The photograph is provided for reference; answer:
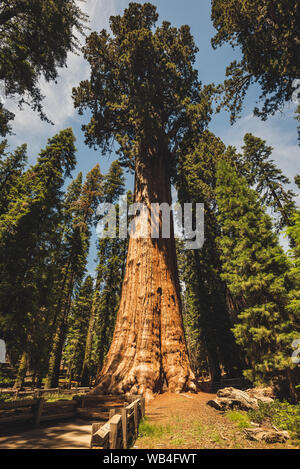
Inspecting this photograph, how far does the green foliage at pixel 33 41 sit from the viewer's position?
8.22 meters

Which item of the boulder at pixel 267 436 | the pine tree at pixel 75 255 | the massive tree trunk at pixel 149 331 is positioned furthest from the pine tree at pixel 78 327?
the boulder at pixel 267 436

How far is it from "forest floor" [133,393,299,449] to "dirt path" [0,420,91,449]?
1.25 m

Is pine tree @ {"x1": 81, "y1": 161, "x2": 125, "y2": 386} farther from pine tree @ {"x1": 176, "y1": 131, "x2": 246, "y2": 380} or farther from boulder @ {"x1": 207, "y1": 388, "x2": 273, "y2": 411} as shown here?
boulder @ {"x1": 207, "y1": 388, "x2": 273, "y2": 411}

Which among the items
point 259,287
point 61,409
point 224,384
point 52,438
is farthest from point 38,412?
point 224,384

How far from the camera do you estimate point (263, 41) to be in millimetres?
9469

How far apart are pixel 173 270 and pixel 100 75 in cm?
1316

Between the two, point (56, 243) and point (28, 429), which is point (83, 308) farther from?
point (28, 429)

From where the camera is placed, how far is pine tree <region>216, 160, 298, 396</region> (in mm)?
9587

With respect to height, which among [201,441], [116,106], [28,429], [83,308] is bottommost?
[28,429]

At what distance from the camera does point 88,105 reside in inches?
578

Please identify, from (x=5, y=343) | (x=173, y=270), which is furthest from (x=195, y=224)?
(x=5, y=343)

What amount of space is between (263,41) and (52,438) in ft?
50.7

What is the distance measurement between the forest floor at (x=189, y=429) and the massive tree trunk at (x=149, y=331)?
1.07m

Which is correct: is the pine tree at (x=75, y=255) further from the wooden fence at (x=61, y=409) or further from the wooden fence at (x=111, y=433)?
the wooden fence at (x=111, y=433)
